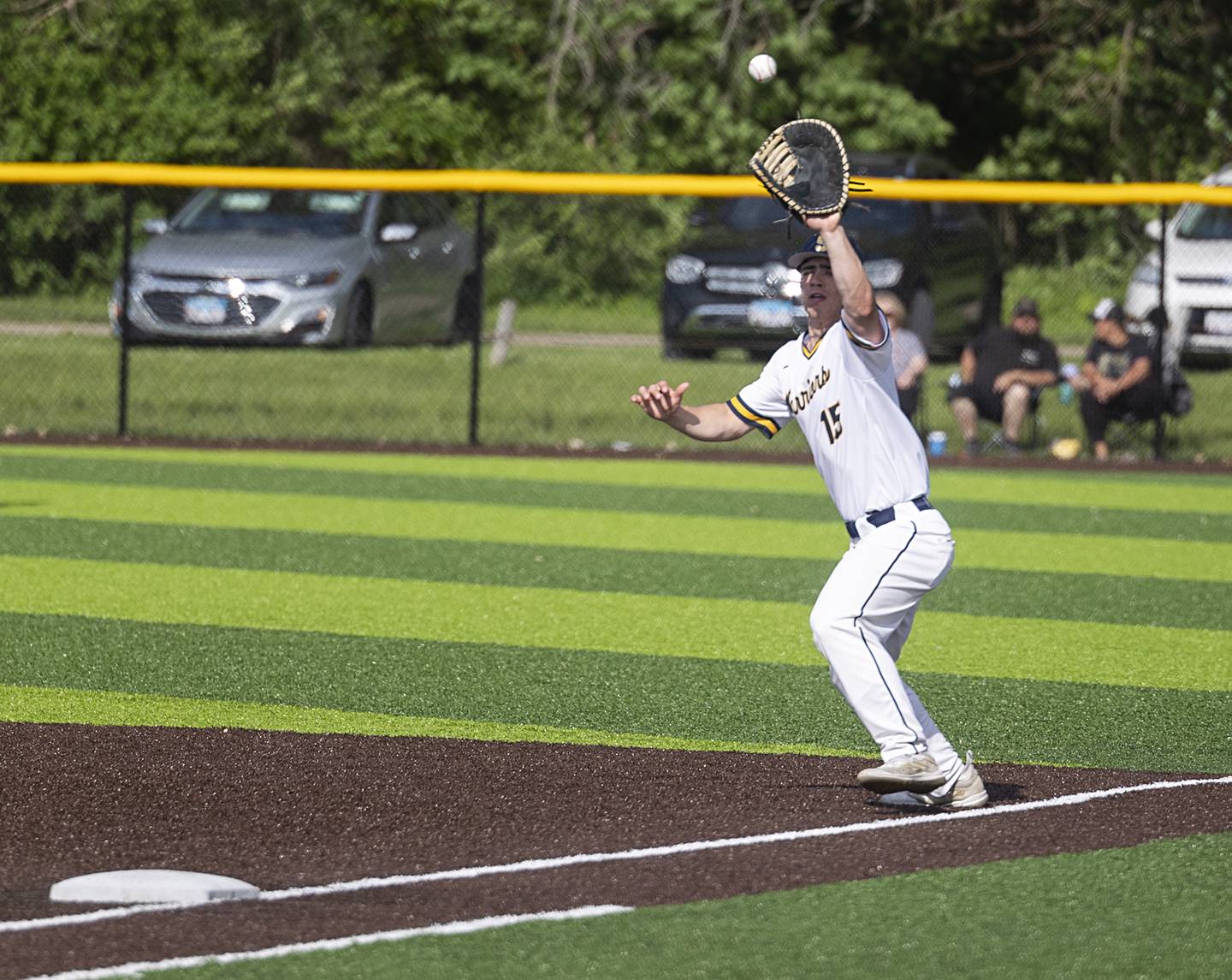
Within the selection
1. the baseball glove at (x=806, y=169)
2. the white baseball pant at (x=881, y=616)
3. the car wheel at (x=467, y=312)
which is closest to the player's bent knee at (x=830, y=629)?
the white baseball pant at (x=881, y=616)

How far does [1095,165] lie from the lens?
31.2m

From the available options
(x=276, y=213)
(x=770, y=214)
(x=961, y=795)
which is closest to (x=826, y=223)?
(x=961, y=795)

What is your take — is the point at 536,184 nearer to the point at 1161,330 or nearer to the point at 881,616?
the point at 1161,330

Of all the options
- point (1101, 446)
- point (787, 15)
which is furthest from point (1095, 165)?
point (1101, 446)

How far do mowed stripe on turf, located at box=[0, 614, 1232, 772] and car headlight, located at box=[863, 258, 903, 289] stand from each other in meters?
9.84

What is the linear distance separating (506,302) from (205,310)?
2703 mm

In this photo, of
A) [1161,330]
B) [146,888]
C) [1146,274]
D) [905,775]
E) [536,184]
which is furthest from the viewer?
[1146,274]

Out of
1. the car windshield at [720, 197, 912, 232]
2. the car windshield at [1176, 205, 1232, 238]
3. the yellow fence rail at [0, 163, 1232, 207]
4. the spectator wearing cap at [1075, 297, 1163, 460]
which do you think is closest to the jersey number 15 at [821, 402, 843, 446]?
the yellow fence rail at [0, 163, 1232, 207]

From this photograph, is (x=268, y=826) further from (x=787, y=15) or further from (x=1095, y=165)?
(x=1095, y=165)

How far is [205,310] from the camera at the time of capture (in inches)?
657

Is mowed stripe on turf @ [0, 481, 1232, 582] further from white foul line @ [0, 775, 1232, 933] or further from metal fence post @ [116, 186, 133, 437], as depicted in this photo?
white foul line @ [0, 775, 1232, 933]

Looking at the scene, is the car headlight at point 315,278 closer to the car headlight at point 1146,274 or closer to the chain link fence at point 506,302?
the chain link fence at point 506,302

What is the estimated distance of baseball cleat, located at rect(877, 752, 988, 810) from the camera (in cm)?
564

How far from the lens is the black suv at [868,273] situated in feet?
56.0
